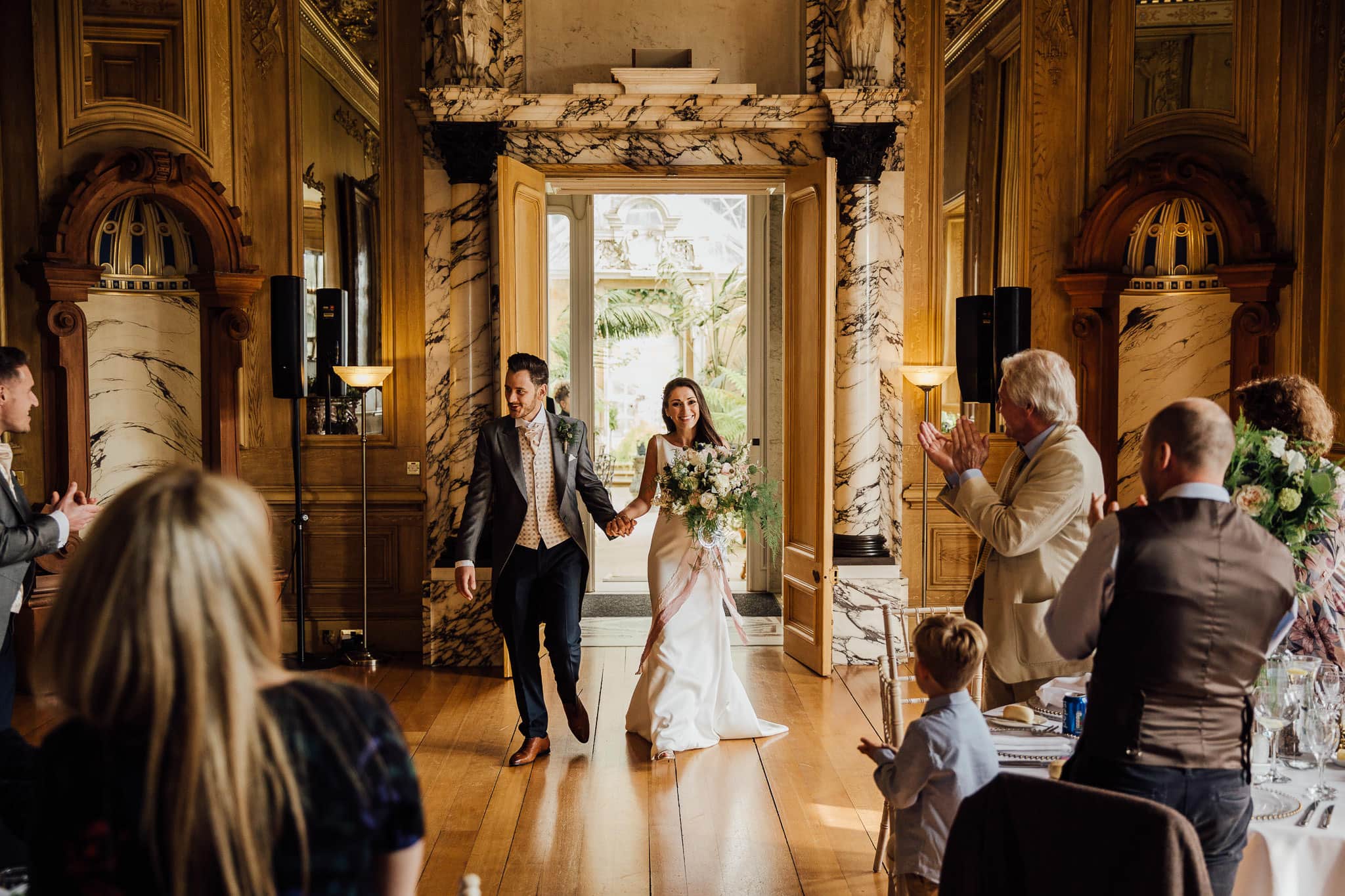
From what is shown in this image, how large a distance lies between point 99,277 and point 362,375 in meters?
1.60

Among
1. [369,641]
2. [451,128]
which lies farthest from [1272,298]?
[369,641]

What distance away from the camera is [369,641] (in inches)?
279

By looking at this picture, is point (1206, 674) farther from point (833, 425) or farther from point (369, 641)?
point (369, 641)

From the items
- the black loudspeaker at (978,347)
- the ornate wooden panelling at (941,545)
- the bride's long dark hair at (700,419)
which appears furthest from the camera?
the ornate wooden panelling at (941,545)

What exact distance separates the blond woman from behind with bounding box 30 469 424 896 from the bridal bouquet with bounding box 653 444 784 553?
12.5 feet

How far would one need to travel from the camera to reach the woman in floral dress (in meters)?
2.92

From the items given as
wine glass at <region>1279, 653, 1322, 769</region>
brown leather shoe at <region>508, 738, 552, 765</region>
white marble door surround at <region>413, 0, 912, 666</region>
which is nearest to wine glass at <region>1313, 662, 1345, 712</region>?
wine glass at <region>1279, 653, 1322, 769</region>

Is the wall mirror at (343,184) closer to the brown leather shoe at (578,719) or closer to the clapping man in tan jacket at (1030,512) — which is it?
the brown leather shoe at (578,719)

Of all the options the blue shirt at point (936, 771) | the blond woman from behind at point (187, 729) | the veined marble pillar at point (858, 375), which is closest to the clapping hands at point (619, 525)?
the veined marble pillar at point (858, 375)

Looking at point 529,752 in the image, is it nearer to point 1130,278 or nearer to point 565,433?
point 565,433

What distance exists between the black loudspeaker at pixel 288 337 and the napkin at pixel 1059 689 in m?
4.65

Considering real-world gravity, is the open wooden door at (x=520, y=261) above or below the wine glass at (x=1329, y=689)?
above

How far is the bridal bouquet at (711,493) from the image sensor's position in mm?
5051

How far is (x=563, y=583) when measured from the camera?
16.0ft
